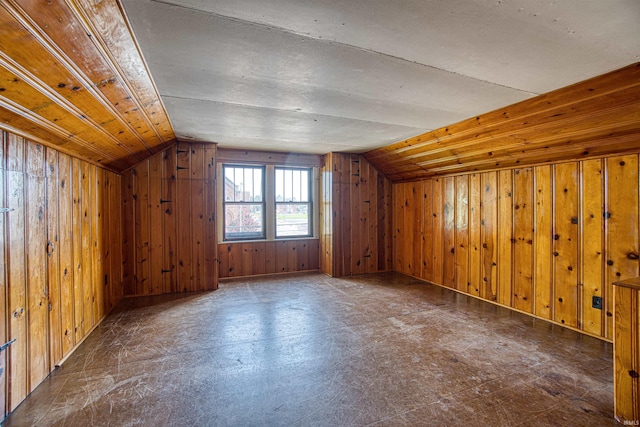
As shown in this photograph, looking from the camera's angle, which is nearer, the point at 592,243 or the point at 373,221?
the point at 592,243

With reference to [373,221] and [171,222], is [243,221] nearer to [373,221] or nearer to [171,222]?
[171,222]

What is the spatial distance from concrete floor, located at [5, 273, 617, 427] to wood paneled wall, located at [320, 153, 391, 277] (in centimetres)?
171

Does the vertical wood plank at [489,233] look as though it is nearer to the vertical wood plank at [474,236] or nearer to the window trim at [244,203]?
the vertical wood plank at [474,236]

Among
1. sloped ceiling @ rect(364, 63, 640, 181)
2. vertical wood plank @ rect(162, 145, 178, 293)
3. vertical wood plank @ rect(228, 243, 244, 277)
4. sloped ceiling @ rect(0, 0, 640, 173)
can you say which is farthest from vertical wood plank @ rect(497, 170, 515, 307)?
vertical wood plank @ rect(162, 145, 178, 293)

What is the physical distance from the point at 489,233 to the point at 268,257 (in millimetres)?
3540

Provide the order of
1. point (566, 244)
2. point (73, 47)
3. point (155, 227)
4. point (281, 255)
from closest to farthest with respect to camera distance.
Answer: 1. point (73, 47)
2. point (566, 244)
3. point (155, 227)
4. point (281, 255)

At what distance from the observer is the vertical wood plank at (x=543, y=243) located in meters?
3.12

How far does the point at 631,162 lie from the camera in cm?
247

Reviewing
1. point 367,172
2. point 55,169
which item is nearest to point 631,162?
point 367,172

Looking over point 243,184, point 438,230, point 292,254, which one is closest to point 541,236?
point 438,230

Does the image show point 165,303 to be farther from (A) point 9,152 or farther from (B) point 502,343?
(B) point 502,343

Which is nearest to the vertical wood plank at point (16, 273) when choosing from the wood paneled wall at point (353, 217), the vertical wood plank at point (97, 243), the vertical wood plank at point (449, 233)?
the vertical wood plank at point (97, 243)

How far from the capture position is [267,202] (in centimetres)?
527

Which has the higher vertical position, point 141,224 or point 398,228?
point 141,224
